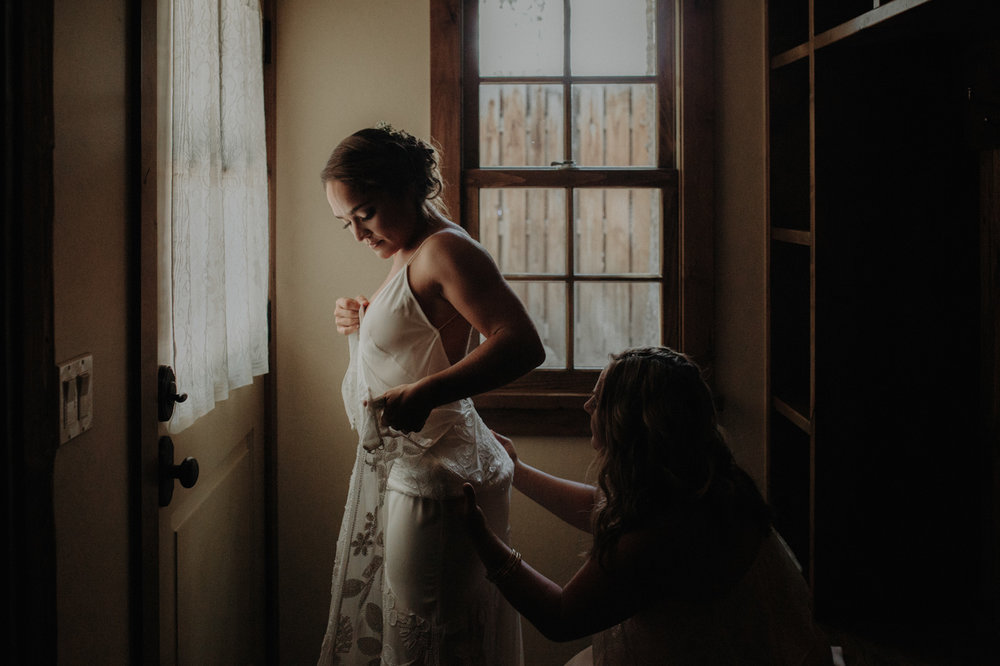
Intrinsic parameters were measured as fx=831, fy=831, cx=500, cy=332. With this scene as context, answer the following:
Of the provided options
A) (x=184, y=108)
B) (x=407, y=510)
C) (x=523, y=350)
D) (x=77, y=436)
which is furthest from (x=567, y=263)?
(x=77, y=436)

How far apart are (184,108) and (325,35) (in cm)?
99

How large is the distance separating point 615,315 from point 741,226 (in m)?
0.44

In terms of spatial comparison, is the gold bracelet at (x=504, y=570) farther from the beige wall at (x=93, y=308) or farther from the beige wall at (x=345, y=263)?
the beige wall at (x=345, y=263)

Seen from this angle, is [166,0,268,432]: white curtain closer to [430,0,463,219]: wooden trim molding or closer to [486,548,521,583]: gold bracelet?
[430,0,463,219]: wooden trim molding

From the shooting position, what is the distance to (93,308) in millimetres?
1179

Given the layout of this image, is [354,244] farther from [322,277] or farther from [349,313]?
[349,313]

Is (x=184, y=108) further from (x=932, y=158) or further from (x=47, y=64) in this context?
(x=932, y=158)

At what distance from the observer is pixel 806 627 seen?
1.45 metres

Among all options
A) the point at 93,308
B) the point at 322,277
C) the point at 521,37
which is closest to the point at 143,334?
the point at 93,308

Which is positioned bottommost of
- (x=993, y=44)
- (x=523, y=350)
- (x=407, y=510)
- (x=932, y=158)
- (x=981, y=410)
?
(x=407, y=510)

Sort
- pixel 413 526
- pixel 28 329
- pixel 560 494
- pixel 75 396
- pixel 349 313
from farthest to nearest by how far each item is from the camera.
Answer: pixel 349 313 < pixel 560 494 < pixel 413 526 < pixel 75 396 < pixel 28 329

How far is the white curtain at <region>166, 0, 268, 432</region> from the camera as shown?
1.51m

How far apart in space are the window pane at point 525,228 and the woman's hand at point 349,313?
640mm

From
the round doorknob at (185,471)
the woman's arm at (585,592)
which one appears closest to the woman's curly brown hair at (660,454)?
the woman's arm at (585,592)
